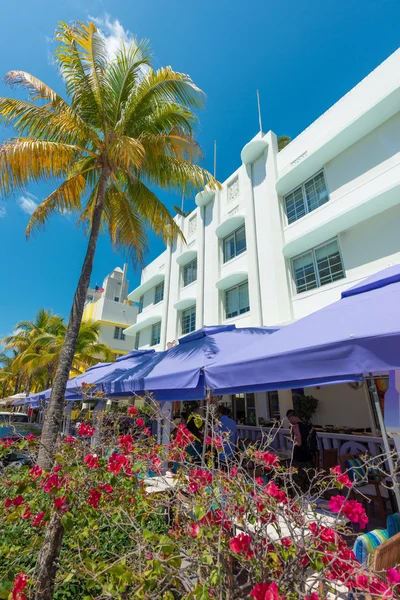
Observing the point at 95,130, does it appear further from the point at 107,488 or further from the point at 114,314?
the point at 114,314

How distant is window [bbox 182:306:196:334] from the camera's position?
54.6ft

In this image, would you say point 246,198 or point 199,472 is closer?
point 199,472

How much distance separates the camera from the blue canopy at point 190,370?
5.00 m

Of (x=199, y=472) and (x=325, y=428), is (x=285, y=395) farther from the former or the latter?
(x=199, y=472)

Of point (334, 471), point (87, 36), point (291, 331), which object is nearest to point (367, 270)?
point (291, 331)

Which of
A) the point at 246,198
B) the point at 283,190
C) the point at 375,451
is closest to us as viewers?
the point at 375,451

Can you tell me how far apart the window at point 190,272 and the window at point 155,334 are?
4.18m

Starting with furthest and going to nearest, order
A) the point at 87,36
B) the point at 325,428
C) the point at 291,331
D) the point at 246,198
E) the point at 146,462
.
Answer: the point at 246,198 < the point at 325,428 < the point at 87,36 < the point at 291,331 < the point at 146,462

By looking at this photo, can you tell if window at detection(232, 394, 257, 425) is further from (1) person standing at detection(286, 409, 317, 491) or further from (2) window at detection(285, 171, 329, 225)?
(2) window at detection(285, 171, 329, 225)

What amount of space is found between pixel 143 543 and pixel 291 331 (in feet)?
10.5

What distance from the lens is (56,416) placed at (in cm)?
628

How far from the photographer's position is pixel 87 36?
7875 mm

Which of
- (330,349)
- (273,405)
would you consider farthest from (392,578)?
(273,405)

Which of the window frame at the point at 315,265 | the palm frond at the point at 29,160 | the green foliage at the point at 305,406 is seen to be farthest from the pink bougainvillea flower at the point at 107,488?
the green foliage at the point at 305,406
